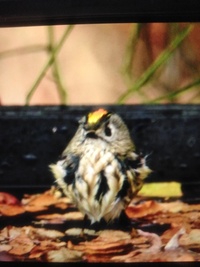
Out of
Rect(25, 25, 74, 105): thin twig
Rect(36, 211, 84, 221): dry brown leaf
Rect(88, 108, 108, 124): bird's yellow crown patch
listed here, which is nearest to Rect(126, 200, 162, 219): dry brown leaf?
Rect(36, 211, 84, 221): dry brown leaf

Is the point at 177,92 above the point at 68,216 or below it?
above

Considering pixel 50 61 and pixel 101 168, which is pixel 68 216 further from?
pixel 50 61

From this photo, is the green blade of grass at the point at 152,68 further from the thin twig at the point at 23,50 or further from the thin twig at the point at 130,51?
the thin twig at the point at 23,50

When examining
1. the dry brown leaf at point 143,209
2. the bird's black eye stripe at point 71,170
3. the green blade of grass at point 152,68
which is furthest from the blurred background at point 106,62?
the dry brown leaf at point 143,209

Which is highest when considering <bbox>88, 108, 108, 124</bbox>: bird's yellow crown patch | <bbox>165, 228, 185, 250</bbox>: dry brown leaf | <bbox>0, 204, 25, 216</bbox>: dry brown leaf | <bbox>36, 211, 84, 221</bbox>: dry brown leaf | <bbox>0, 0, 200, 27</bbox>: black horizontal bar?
<bbox>0, 0, 200, 27</bbox>: black horizontal bar

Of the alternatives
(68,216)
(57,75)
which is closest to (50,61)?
(57,75)

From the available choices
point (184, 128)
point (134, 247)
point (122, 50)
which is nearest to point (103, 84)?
point (122, 50)

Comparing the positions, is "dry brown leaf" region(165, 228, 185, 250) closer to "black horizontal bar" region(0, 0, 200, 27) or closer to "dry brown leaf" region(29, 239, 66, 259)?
"dry brown leaf" region(29, 239, 66, 259)

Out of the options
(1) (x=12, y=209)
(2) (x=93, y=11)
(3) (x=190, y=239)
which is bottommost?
(3) (x=190, y=239)
